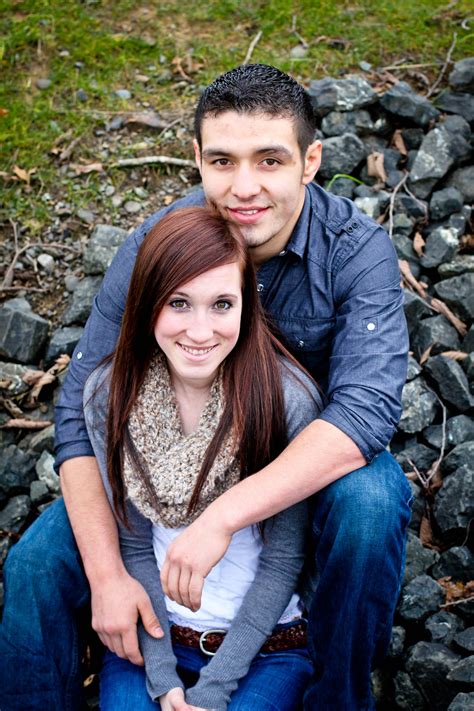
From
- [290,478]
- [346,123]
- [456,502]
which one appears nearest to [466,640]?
[456,502]

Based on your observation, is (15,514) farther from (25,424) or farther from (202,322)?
(202,322)

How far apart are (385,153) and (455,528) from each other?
247 cm

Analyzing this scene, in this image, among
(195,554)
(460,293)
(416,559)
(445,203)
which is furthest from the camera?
(445,203)

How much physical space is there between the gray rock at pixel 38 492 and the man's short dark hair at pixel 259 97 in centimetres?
189

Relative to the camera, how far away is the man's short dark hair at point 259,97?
10.3ft

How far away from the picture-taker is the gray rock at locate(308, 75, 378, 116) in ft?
16.7

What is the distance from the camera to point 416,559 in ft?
11.9

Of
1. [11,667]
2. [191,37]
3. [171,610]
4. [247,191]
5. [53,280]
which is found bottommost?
[11,667]

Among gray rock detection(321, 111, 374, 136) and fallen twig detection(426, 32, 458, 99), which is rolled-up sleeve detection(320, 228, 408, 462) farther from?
fallen twig detection(426, 32, 458, 99)

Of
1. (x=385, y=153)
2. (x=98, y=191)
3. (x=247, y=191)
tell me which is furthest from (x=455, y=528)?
(x=98, y=191)

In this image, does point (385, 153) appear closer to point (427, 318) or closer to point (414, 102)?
point (414, 102)

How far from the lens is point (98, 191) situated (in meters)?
5.02

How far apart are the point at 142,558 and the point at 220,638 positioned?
16.1 inches

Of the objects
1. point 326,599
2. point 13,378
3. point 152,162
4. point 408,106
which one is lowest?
point 326,599
